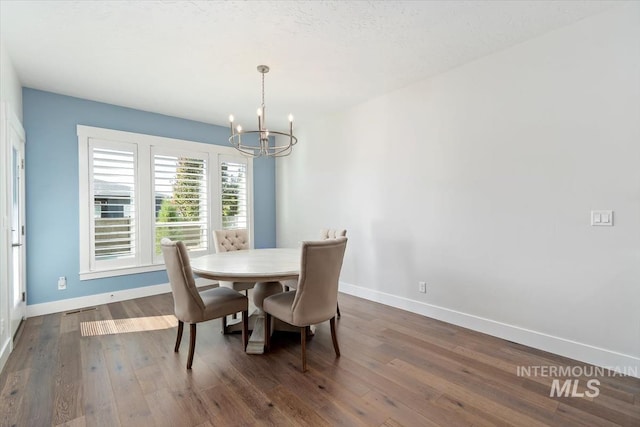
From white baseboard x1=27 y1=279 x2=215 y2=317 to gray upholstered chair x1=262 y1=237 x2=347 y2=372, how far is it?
2701 millimetres

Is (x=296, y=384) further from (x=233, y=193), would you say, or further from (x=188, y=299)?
(x=233, y=193)

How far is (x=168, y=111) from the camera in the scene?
4215 mm

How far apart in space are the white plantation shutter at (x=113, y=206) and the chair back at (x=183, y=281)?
2123mm

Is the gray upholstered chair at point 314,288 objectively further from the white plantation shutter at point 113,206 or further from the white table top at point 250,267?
the white plantation shutter at point 113,206

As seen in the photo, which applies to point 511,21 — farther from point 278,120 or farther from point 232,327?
point 232,327

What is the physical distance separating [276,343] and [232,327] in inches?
22.1

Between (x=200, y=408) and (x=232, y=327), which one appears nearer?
(x=200, y=408)

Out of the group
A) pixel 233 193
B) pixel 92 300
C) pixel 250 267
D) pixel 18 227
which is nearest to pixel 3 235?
pixel 18 227

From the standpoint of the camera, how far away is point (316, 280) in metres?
2.21

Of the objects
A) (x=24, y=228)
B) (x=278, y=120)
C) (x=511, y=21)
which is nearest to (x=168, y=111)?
(x=278, y=120)

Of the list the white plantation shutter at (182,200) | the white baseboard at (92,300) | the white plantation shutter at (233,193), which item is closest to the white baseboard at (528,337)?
the white plantation shutter at (233,193)

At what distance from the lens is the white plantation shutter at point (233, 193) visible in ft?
16.2

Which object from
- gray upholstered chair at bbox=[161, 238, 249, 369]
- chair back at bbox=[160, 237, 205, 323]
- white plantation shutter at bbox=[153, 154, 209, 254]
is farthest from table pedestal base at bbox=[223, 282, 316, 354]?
white plantation shutter at bbox=[153, 154, 209, 254]

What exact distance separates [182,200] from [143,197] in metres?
0.52
